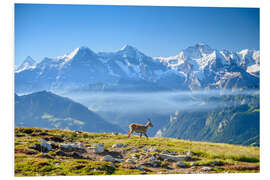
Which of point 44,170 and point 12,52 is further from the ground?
point 12,52

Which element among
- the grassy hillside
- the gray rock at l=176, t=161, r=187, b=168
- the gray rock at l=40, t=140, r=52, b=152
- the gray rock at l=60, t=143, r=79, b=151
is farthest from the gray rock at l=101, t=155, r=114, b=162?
the gray rock at l=176, t=161, r=187, b=168

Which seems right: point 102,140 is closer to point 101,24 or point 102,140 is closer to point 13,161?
point 13,161

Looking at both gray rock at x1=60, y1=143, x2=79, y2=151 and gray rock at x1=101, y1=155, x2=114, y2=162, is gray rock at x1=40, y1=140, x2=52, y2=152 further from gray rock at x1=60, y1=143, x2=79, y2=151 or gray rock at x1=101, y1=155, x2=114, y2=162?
gray rock at x1=101, y1=155, x2=114, y2=162

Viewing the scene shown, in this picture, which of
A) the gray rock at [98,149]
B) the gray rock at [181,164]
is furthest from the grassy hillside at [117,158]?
the gray rock at [98,149]

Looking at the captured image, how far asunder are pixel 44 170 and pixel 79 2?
1417cm

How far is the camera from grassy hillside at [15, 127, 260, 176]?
16625mm

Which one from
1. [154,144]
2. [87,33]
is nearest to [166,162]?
[154,144]

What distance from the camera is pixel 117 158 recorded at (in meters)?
19.0

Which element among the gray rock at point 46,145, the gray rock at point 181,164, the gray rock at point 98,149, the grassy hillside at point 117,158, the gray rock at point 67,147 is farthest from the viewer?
the gray rock at point 98,149

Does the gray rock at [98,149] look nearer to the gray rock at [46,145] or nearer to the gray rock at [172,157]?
the gray rock at [46,145]

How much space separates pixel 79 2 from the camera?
952 inches

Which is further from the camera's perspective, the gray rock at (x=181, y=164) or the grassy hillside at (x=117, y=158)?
the gray rock at (x=181, y=164)

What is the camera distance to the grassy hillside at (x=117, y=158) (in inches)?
655

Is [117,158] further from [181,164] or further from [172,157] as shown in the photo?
[181,164]
